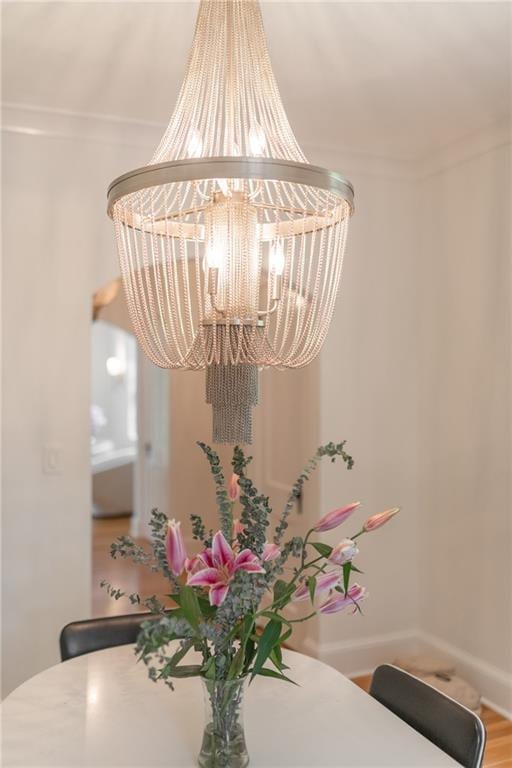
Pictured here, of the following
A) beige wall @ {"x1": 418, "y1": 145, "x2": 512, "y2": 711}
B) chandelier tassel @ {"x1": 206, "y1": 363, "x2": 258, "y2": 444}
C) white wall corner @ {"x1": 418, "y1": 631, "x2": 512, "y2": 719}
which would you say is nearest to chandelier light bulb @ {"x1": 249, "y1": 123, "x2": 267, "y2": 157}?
chandelier tassel @ {"x1": 206, "y1": 363, "x2": 258, "y2": 444}

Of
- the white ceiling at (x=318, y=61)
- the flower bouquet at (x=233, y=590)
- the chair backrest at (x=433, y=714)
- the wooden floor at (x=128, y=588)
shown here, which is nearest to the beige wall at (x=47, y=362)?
the white ceiling at (x=318, y=61)

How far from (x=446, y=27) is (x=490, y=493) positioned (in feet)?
6.59

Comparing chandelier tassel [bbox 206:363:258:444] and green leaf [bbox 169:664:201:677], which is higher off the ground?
chandelier tassel [bbox 206:363:258:444]

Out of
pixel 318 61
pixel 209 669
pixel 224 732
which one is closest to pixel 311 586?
pixel 209 669

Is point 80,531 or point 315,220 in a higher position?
point 315,220

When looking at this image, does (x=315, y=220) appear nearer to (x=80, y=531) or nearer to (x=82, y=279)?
(x=82, y=279)

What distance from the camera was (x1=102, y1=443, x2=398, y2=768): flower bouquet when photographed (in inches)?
53.2

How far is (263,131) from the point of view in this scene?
144 cm

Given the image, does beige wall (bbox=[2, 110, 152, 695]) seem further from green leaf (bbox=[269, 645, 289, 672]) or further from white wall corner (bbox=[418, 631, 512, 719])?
green leaf (bbox=[269, 645, 289, 672])

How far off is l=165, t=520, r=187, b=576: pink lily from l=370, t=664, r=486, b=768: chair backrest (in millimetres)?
809

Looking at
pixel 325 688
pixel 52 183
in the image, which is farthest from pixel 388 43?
pixel 325 688

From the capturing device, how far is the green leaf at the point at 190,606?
1.37 m

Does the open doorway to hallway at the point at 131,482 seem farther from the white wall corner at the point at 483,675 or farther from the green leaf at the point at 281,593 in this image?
the green leaf at the point at 281,593

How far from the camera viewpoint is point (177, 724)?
1.73 metres
